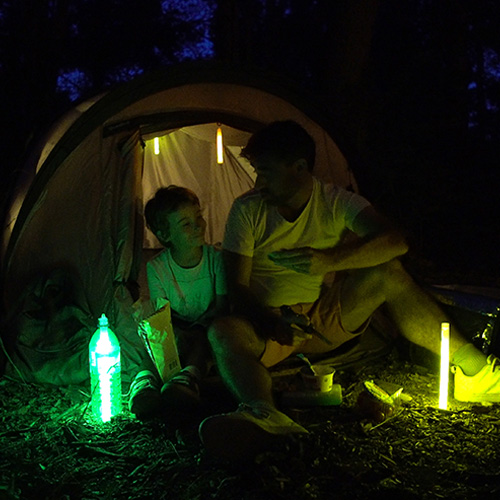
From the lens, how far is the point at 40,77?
11.5 m

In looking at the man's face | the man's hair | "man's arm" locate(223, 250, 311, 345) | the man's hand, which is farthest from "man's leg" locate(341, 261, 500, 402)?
the man's hair

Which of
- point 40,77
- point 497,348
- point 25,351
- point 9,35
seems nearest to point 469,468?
point 497,348

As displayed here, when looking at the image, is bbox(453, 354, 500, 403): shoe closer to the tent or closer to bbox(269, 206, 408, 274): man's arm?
bbox(269, 206, 408, 274): man's arm

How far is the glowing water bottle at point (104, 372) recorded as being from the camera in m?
2.83

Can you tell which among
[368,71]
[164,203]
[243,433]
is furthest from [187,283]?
[368,71]

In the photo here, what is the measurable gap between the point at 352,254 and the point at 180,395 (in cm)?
105

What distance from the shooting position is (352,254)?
9.70ft

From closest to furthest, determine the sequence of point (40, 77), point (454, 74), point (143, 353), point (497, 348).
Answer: point (497, 348), point (143, 353), point (454, 74), point (40, 77)

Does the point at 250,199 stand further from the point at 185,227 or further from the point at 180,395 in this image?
the point at 180,395

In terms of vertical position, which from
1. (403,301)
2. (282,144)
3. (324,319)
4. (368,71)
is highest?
(368,71)

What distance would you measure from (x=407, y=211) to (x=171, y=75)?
589cm

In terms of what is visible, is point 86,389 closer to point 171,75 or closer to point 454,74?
point 171,75

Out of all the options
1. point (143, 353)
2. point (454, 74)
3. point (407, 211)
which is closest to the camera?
point (143, 353)

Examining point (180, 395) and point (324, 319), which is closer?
point (180, 395)
